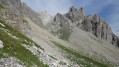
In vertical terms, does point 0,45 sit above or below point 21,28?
below

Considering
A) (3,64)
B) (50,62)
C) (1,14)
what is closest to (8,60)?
(3,64)

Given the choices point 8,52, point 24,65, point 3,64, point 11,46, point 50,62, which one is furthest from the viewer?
point 50,62

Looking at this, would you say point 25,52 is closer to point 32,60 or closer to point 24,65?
point 32,60

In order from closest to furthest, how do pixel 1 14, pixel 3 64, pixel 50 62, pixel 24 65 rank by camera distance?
1. pixel 3 64
2. pixel 24 65
3. pixel 50 62
4. pixel 1 14

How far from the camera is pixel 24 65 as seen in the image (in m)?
32.1

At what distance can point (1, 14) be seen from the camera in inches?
3027

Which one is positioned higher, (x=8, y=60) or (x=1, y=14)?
(x=1, y=14)

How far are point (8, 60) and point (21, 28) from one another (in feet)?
160

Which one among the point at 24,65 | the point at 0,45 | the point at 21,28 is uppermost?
the point at 21,28

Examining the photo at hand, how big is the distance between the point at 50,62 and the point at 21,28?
4071 cm

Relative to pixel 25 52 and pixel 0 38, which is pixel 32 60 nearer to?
pixel 25 52

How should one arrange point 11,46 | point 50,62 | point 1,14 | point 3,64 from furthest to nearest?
point 1,14
point 50,62
point 11,46
point 3,64

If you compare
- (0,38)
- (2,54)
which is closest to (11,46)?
(0,38)

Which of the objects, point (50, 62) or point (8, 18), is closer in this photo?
point (50, 62)
